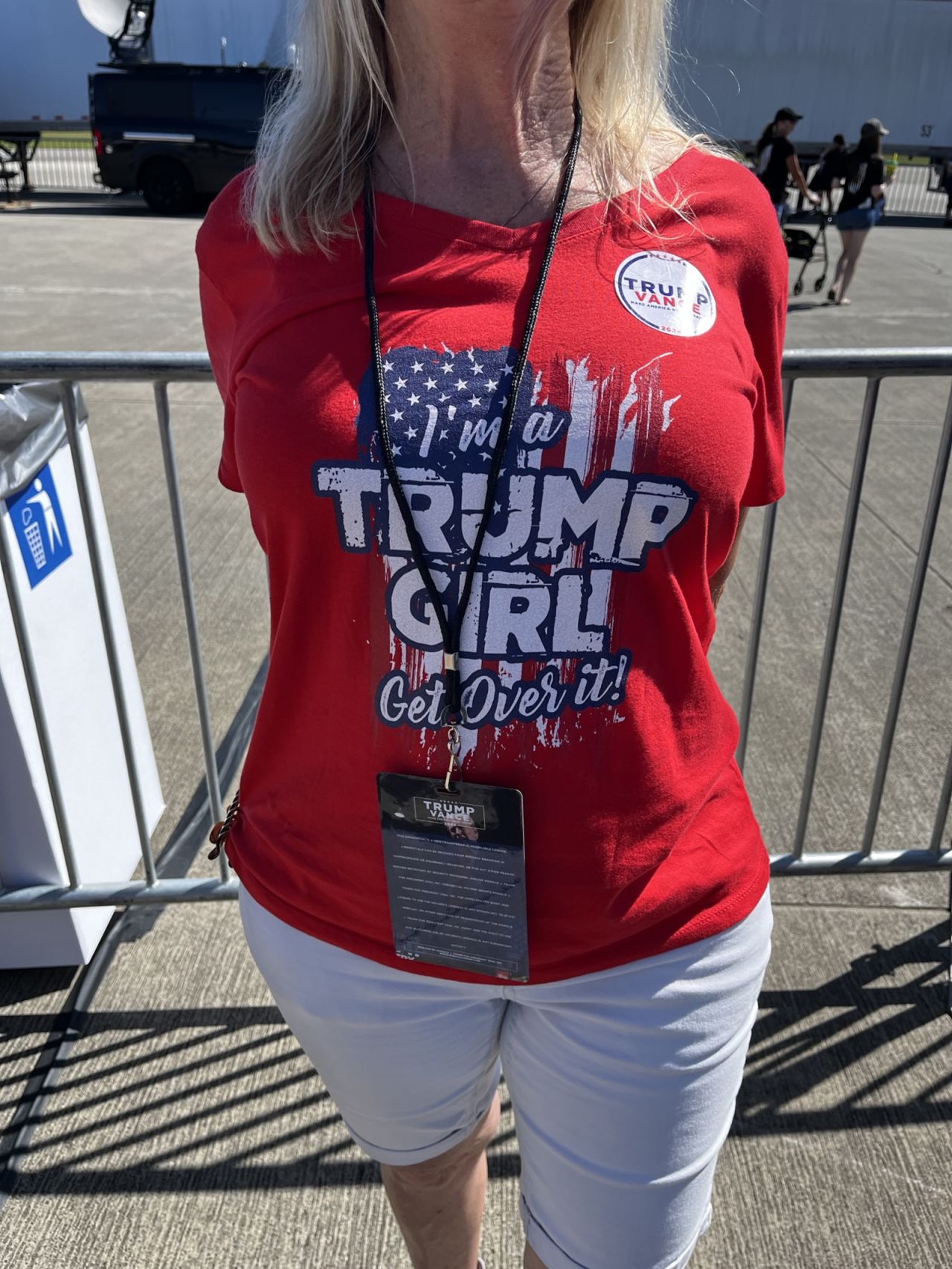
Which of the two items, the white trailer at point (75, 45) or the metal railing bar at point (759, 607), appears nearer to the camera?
the metal railing bar at point (759, 607)

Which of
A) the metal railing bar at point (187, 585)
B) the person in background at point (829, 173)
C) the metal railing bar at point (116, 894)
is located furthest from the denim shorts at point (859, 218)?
the metal railing bar at point (116, 894)

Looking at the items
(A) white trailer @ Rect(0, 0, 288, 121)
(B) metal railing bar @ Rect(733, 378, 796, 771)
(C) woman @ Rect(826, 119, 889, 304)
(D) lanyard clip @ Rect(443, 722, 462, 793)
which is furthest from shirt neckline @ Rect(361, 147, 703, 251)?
(A) white trailer @ Rect(0, 0, 288, 121)

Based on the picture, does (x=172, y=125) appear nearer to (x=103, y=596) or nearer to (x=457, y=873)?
(x=103, y=596)

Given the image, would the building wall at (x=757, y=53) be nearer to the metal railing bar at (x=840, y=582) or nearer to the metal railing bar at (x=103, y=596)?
the metal railing bar at (x=840, y=582)

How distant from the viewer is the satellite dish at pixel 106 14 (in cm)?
2450

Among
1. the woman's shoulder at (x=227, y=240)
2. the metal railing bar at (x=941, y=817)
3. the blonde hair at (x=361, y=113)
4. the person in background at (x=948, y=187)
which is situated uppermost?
the blonde hair at (x=361, y=113)

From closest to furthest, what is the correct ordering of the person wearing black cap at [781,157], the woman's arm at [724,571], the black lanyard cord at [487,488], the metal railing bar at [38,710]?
the black lanyard cord at [487,488] → the woman's arm at [724,571] → the metal railing bar at [38,710] → the person wearing black cap at [781,157]

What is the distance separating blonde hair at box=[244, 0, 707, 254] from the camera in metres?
1.16

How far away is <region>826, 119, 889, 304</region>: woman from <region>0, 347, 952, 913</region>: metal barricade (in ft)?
31.5

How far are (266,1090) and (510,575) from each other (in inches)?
63.2

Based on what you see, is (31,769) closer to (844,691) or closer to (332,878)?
(332,878)

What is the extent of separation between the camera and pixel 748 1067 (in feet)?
7.35

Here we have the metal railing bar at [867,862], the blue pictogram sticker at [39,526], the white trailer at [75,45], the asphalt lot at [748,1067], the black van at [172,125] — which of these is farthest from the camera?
the white trailer at [75,45]

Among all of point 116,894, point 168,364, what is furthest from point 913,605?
point 116,894
